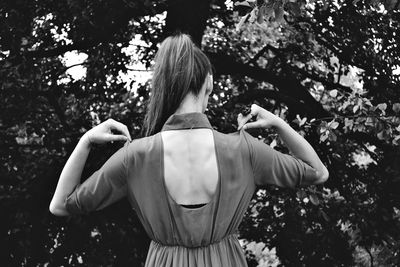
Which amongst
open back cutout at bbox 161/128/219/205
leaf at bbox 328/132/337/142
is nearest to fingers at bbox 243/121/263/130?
open back cutout at bbox 161/128/219/205

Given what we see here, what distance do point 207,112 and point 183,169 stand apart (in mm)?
4061

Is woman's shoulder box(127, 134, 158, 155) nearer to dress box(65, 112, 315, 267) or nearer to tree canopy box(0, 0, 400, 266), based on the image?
dress box(65, 112, 315, 267)

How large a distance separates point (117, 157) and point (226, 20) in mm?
5091

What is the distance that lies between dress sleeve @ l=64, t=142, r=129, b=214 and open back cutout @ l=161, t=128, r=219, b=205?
0.45 feet

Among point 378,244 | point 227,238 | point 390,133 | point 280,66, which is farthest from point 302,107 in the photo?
point 227,238

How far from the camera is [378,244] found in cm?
674

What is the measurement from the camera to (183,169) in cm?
232

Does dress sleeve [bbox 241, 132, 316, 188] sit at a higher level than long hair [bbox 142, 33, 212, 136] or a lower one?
lower

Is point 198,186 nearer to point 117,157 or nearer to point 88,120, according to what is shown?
point 117,157

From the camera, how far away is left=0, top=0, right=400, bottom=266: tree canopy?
20.4 feet

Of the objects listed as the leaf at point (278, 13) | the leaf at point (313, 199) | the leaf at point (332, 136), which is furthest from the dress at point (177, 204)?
the leaf at point (313, 199)

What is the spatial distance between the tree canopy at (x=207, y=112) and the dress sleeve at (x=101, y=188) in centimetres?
367

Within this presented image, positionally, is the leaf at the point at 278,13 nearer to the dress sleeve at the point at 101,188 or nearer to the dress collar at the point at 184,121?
the dress collar at the point at 184,121

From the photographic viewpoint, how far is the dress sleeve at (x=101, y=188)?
7.52 feet
